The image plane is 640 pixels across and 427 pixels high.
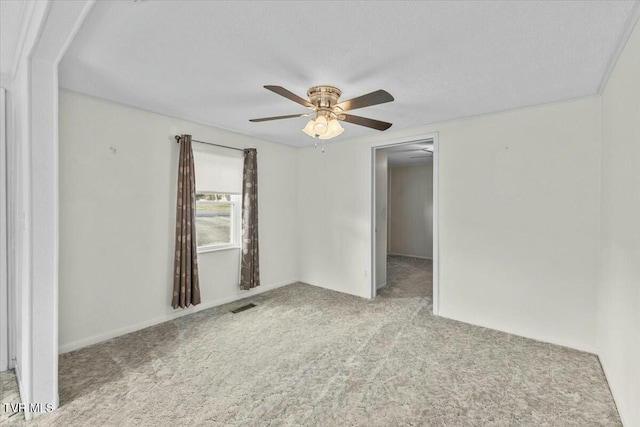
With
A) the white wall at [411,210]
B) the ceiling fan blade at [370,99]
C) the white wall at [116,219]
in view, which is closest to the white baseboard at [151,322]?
the white wall at [116,219]

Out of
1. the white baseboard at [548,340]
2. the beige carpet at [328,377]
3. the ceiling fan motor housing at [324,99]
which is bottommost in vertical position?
the beige carpet at [328,377]

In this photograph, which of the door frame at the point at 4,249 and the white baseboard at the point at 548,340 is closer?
the door frame at the point at 4,249

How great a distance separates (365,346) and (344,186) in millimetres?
2314

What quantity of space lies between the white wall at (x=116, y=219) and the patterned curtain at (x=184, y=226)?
0.13 meters

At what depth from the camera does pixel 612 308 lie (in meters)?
2.17

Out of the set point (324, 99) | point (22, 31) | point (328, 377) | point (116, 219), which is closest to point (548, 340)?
point (328, 377)

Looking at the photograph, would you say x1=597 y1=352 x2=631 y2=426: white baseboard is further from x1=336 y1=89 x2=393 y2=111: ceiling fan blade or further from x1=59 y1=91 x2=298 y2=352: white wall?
x1=59 y1=91 x2=298 y2=352: white wall

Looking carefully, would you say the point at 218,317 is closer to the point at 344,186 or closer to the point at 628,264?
the point at 344,186

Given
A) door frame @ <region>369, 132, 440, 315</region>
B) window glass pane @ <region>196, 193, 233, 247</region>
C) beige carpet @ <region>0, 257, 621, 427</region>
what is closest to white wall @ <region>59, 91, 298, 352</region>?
beige carpet @ <region>0, 257, 621, 427</region>

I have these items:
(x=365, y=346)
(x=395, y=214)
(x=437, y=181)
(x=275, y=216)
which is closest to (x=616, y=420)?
(x=365, y=346)

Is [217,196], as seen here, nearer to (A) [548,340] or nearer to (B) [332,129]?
(B) [332,129]

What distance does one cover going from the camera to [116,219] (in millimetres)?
3004

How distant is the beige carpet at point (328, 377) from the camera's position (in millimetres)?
1933

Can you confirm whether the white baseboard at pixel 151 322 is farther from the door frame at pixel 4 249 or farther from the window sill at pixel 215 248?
the window sill at pixel 215 248
